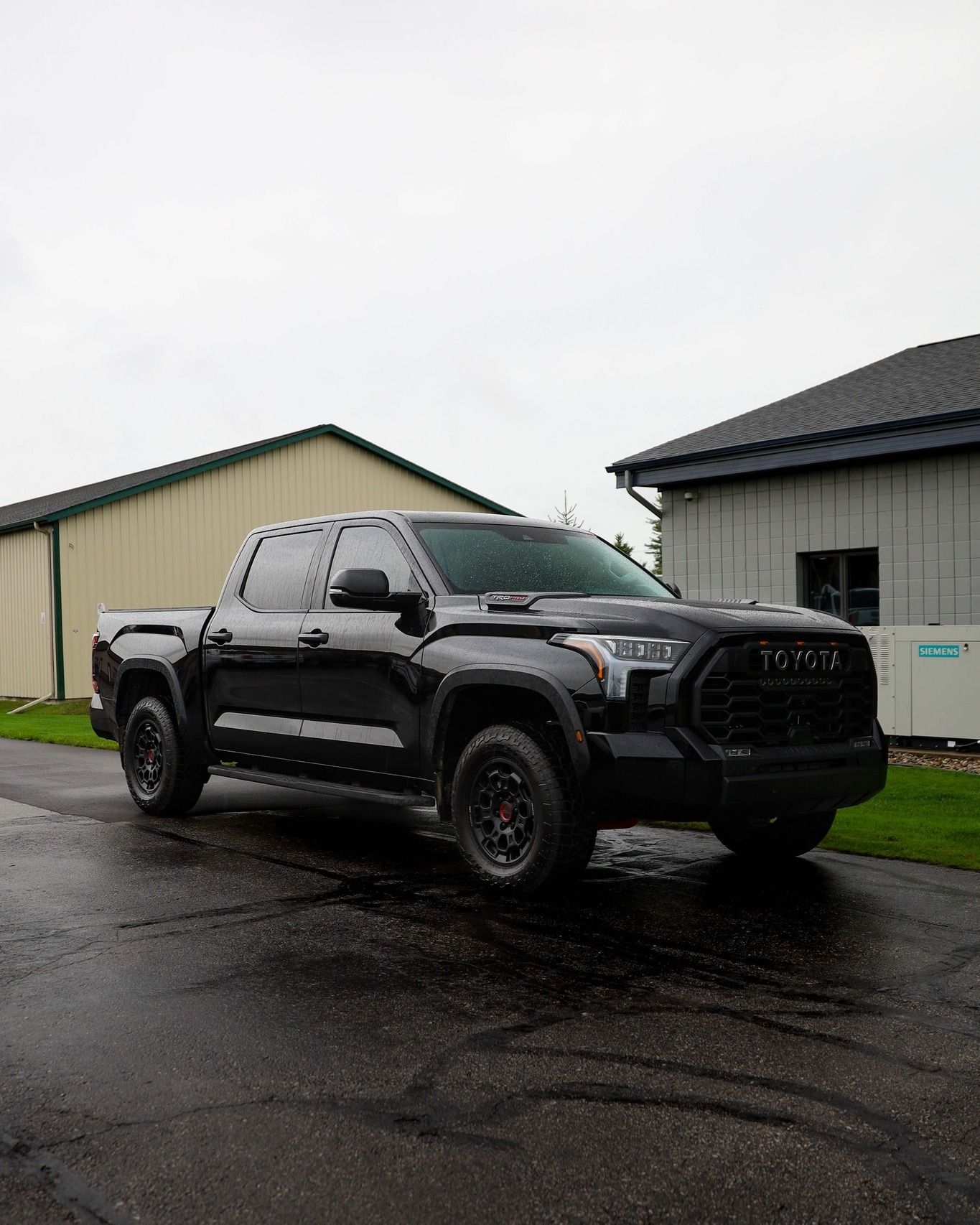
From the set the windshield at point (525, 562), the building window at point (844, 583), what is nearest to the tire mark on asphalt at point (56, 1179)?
the windshield at point (525, 562)

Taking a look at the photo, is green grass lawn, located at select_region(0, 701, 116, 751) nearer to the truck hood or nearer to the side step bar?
the side step bar

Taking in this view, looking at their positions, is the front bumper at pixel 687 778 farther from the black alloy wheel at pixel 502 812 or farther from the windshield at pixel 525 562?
the windshield at pixel 525 562

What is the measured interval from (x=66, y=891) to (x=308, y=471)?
982 inches

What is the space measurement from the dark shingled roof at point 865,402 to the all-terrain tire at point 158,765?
9.33 meters

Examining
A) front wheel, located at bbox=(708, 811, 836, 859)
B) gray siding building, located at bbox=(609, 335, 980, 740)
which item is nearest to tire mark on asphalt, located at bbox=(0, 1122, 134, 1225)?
front wheel, located at bbox=(708, 811, 836, 859)

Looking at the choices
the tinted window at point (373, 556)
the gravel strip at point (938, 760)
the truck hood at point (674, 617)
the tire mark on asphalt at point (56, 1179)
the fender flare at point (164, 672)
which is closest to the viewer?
the tire mark on asphalt at point (56, 1179)

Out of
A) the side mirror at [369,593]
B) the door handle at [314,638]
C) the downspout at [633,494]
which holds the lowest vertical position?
the door handle at [314,638]

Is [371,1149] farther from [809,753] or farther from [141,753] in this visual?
[141,753]

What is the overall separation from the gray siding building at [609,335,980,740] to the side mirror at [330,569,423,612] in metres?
8.19

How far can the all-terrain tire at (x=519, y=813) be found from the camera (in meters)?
5.85

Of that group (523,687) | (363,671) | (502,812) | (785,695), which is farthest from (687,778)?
(363,671)

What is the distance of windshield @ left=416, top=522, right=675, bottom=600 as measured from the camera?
23.1ft

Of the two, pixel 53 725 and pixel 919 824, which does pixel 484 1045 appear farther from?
pixel 53 725

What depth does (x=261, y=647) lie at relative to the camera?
7996mm
